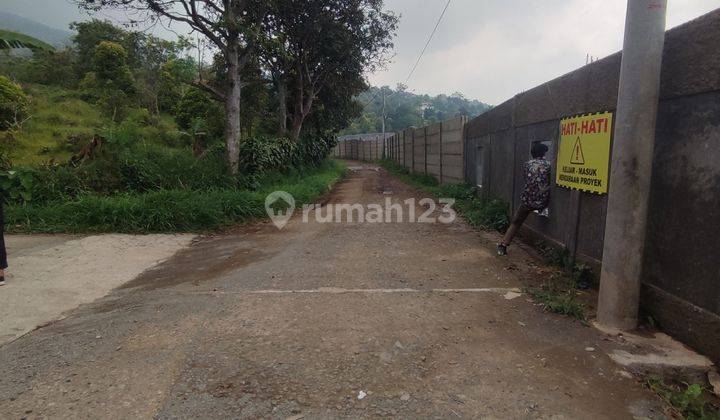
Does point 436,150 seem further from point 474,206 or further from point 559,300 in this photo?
point 559,300

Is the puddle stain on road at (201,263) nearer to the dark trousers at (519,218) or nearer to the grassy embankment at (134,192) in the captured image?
the grassy embankment at (134,192)

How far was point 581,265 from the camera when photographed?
4.23 m

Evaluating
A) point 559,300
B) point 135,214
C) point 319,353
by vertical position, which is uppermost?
point 135,214

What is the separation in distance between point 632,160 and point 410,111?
66084 millimetres

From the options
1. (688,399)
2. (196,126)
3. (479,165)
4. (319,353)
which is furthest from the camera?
(196,126)

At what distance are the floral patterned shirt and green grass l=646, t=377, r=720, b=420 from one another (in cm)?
286

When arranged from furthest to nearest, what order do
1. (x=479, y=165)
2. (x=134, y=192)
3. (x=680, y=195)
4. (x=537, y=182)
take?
(x=479, y=165), (x=134, y=192), (x=537, y=182), (x=680, y=195)

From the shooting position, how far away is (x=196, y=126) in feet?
37.6

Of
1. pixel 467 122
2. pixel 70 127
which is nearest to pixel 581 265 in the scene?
pixel 467 122

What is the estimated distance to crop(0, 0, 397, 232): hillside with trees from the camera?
7.61 m

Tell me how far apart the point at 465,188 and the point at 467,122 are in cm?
187

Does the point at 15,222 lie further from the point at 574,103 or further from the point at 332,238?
the point at 574,103

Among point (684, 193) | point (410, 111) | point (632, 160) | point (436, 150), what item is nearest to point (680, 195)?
point (684, 193)

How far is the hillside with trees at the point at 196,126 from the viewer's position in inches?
299
